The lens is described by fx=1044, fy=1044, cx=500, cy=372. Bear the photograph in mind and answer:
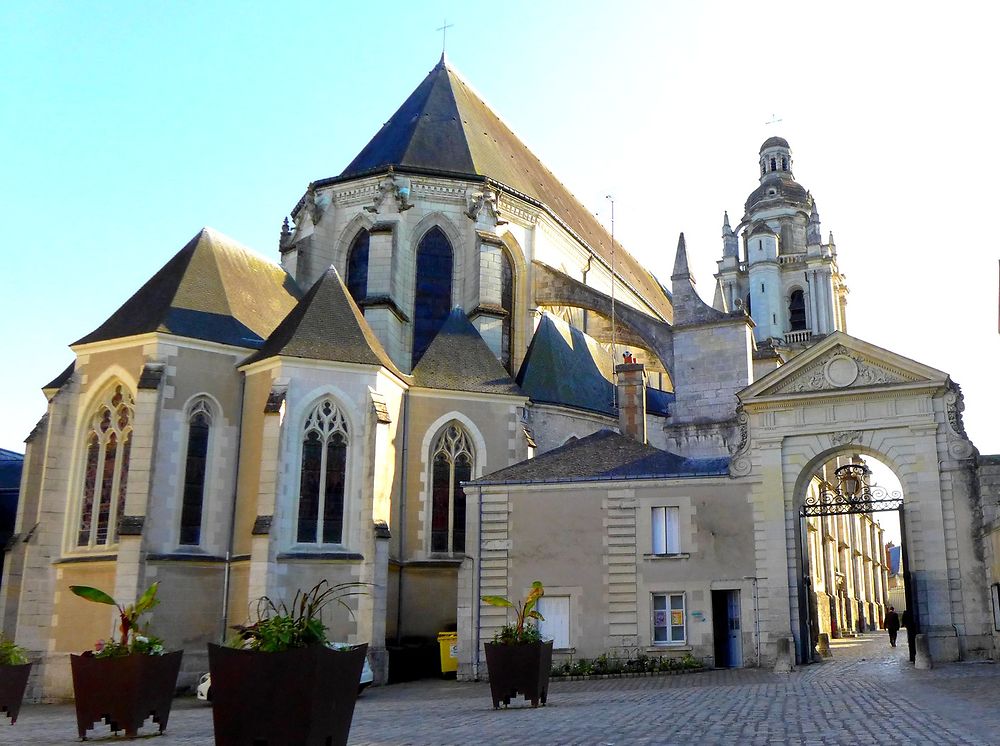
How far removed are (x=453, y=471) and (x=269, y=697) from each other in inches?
712

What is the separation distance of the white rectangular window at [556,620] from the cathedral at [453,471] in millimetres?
43

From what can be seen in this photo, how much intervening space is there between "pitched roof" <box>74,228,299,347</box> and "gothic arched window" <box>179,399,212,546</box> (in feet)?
5.61

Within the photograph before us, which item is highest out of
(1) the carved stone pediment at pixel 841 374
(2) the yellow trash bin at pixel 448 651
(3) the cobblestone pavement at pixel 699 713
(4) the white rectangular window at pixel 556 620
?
(1) the carved stone pediment at pixel 841 374

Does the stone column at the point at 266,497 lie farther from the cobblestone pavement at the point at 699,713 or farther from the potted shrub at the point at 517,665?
the potted shrub at the point at 517,665

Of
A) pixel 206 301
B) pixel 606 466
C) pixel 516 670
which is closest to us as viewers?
pixel 516 670

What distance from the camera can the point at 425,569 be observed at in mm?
23594

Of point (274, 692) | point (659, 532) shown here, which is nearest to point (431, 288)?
point (659, 532)

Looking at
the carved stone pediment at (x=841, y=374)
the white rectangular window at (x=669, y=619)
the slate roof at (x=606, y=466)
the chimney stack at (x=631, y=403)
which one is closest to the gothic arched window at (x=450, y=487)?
the slate roof at (x=606, y=466)

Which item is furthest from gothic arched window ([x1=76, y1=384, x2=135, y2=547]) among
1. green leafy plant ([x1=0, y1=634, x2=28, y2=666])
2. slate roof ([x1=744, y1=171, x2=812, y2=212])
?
slate roof ([x1=744, y1=171, x2=812, y2=212])

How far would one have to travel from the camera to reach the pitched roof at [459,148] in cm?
3069

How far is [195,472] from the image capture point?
22031 mm

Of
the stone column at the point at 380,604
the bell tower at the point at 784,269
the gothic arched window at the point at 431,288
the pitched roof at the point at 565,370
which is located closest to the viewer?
the stone column at the point at 380,604

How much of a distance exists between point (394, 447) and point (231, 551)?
167 inches

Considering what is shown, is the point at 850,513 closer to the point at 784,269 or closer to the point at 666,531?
the point at 666,531
